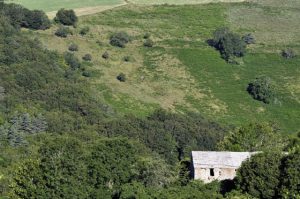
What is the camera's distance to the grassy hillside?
127 m

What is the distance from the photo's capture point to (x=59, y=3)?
158 m

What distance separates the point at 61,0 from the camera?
525 ft

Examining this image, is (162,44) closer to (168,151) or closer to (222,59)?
(222,59)

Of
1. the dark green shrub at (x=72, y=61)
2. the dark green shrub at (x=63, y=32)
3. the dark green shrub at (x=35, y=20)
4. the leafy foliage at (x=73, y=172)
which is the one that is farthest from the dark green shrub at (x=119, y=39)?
the leafy foliage at (x=73, y=172)

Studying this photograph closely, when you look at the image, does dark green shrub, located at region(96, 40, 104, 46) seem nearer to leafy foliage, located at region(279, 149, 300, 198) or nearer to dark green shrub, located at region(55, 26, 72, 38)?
dark green shrub, located at region(55, 26, 72, 38)

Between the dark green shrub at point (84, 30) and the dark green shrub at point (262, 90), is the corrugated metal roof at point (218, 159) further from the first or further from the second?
the dark green shrub at point (84, 30)

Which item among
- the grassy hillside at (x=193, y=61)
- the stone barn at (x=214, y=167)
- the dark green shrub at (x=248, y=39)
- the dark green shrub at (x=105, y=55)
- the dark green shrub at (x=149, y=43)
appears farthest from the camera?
the dark green shrub at (x=248, y=39)

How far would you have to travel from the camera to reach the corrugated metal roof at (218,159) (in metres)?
64.1

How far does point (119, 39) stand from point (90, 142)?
6212 centimetres

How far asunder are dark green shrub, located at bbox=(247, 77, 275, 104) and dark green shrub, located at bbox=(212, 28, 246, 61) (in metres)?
11.3

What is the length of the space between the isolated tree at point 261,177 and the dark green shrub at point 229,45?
83390 mm

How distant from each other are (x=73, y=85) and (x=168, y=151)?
2392cm

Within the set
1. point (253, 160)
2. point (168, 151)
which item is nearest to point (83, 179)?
point (253, 160)

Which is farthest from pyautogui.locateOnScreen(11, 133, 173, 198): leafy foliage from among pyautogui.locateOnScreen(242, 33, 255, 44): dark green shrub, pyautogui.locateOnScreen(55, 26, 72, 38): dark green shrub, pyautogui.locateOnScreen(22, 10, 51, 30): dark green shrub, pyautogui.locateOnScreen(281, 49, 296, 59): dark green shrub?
pyautogui.locateOnScreen(242, 33, 255, 44): dark green shrub
